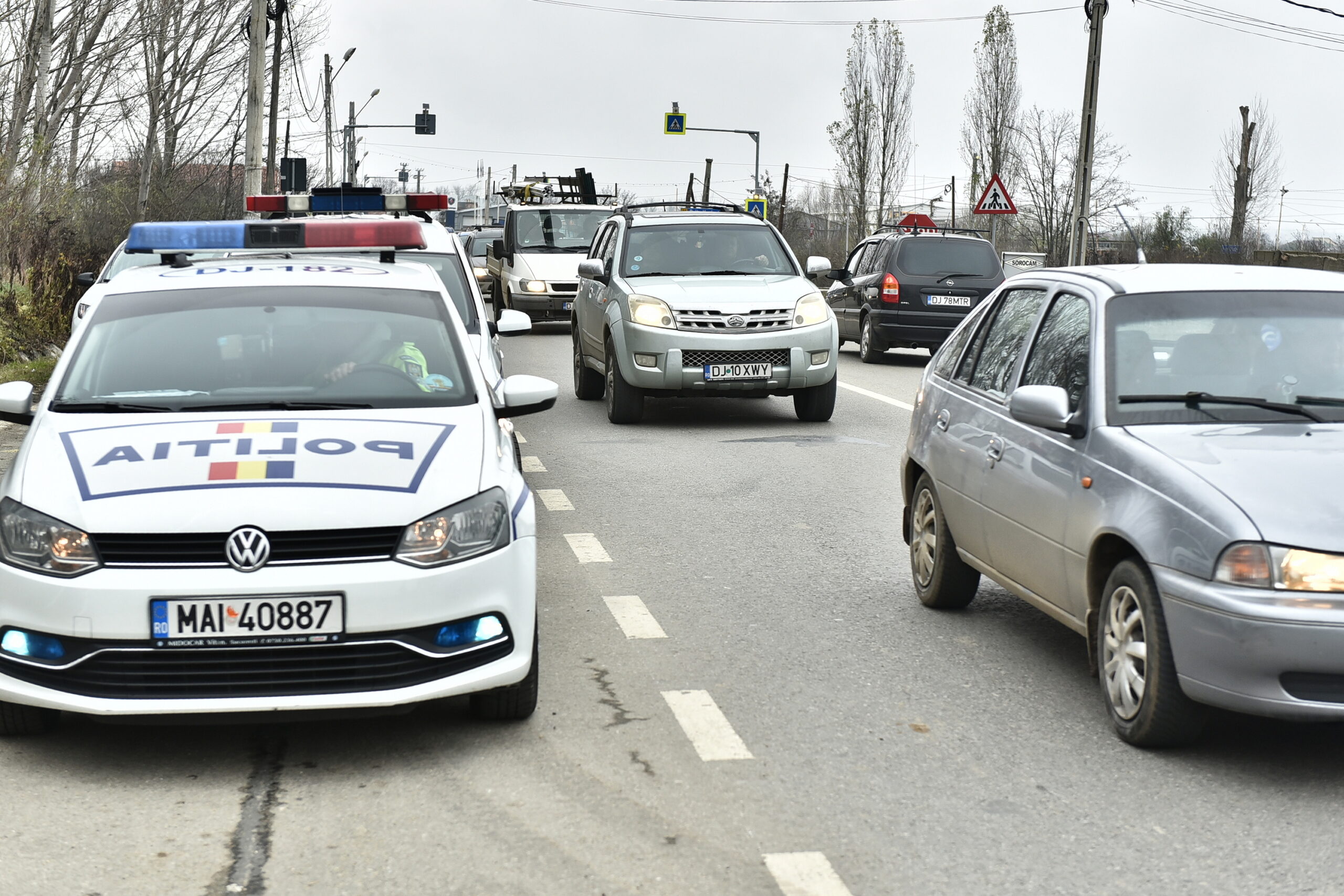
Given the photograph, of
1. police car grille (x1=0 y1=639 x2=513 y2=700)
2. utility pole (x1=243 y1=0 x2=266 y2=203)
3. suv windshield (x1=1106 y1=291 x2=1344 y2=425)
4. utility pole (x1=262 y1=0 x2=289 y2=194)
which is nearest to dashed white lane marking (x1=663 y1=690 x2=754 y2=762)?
police car grille (x1=0 y1=639 x2=513 y2=700)

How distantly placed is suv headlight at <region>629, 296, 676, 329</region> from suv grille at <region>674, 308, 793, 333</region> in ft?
0.26

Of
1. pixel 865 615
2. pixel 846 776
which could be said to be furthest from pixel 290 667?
pixel 865 615

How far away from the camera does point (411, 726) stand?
5.17 meters

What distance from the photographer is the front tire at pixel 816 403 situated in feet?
46.5

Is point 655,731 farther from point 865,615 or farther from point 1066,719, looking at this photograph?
point 865,615

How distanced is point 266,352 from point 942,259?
1591cm

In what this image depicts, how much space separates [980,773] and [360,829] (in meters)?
1.78

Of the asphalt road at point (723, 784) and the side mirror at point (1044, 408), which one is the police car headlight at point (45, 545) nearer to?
the asphalt road at point (723, 784)

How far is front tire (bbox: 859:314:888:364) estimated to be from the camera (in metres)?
21.1

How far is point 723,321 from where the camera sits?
1361cm

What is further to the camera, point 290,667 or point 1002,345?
point 1002,345

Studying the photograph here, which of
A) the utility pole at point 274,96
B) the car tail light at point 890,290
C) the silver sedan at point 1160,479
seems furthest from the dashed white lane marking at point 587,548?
the utility pole at point 274,96

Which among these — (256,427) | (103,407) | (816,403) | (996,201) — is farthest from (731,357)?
(996,201)

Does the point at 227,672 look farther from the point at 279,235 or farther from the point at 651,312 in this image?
the point at 651,312
